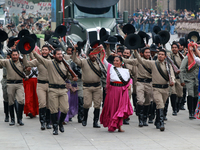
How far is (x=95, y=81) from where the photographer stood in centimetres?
1062

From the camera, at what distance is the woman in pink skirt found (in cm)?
1000

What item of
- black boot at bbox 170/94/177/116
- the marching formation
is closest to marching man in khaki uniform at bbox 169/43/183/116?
black boot at bbox 170/94/177/116

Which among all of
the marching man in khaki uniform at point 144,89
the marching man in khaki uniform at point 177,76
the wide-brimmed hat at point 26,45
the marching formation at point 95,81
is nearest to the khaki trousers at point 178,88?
the marching man in khaki uniform at point 177,76

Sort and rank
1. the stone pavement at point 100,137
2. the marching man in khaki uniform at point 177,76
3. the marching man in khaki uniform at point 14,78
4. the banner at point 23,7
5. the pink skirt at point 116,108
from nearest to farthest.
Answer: the stone pavement at point 100,137 → the pink skirt at point 116,108 → the marching man in khaki uniform at point 14,78 → the marching man in khaki uniform at point 177,76 → the banner at point 23,7

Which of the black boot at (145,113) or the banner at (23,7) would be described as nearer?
the black boot at (145,113)

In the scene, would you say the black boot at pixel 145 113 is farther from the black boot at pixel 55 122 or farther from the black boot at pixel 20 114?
the black boot at pixel 20 114

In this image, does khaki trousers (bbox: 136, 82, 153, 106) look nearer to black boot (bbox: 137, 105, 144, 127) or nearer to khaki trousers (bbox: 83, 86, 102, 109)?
black boot (bbox: 137, 105, 144, 127)

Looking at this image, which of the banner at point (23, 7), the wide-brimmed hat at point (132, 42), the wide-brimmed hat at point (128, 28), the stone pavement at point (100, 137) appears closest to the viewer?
the stone pavement at point (100, 137)

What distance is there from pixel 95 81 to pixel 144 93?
4.14ft

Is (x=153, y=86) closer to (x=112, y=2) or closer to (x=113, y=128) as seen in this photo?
(x=113, y=128)

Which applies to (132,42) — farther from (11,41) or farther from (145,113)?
(11,41)

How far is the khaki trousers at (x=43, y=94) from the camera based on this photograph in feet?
34.2

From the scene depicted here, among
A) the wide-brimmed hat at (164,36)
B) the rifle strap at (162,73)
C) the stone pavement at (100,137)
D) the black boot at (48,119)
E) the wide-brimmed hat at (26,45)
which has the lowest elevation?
the stone pavement at (100,137)

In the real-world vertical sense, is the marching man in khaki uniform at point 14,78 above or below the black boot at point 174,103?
above
